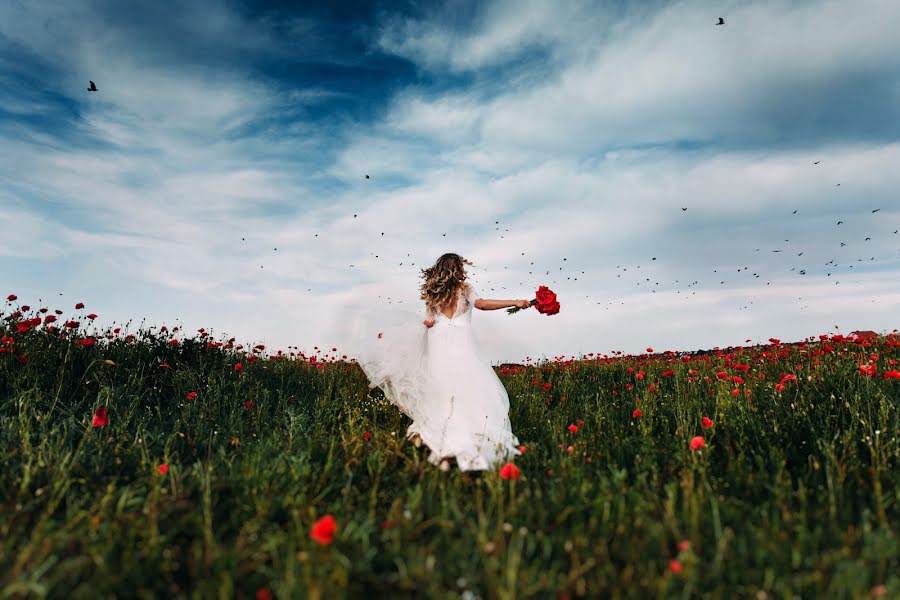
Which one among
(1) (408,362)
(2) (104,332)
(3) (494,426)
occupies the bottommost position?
(3) (494,426)

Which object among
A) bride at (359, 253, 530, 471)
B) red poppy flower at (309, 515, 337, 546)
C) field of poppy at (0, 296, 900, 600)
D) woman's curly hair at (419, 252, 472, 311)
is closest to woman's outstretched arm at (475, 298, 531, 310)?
bride at (359, 253, 530, 471)

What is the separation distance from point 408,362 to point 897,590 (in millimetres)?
4262

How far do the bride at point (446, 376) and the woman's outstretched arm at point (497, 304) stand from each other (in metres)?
0.01

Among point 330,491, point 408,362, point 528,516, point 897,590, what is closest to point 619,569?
point 528,516

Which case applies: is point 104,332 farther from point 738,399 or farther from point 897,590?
point 897,590

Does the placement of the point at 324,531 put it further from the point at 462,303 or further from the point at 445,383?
the point at 462,303

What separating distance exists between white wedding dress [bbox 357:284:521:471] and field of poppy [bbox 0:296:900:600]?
299mm

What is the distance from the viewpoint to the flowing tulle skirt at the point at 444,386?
4637mm

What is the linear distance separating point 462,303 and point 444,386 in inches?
38.5

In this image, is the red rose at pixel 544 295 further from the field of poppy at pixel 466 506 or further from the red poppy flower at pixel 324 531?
the red poppy flower at pixel 324 531

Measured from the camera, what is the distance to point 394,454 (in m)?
4.42

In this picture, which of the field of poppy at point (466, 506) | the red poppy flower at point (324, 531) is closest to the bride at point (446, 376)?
the field of poppy at point (466, 506)

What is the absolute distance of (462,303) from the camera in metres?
5.72

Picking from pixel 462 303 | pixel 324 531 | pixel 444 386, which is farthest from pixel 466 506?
pixel 462 303
